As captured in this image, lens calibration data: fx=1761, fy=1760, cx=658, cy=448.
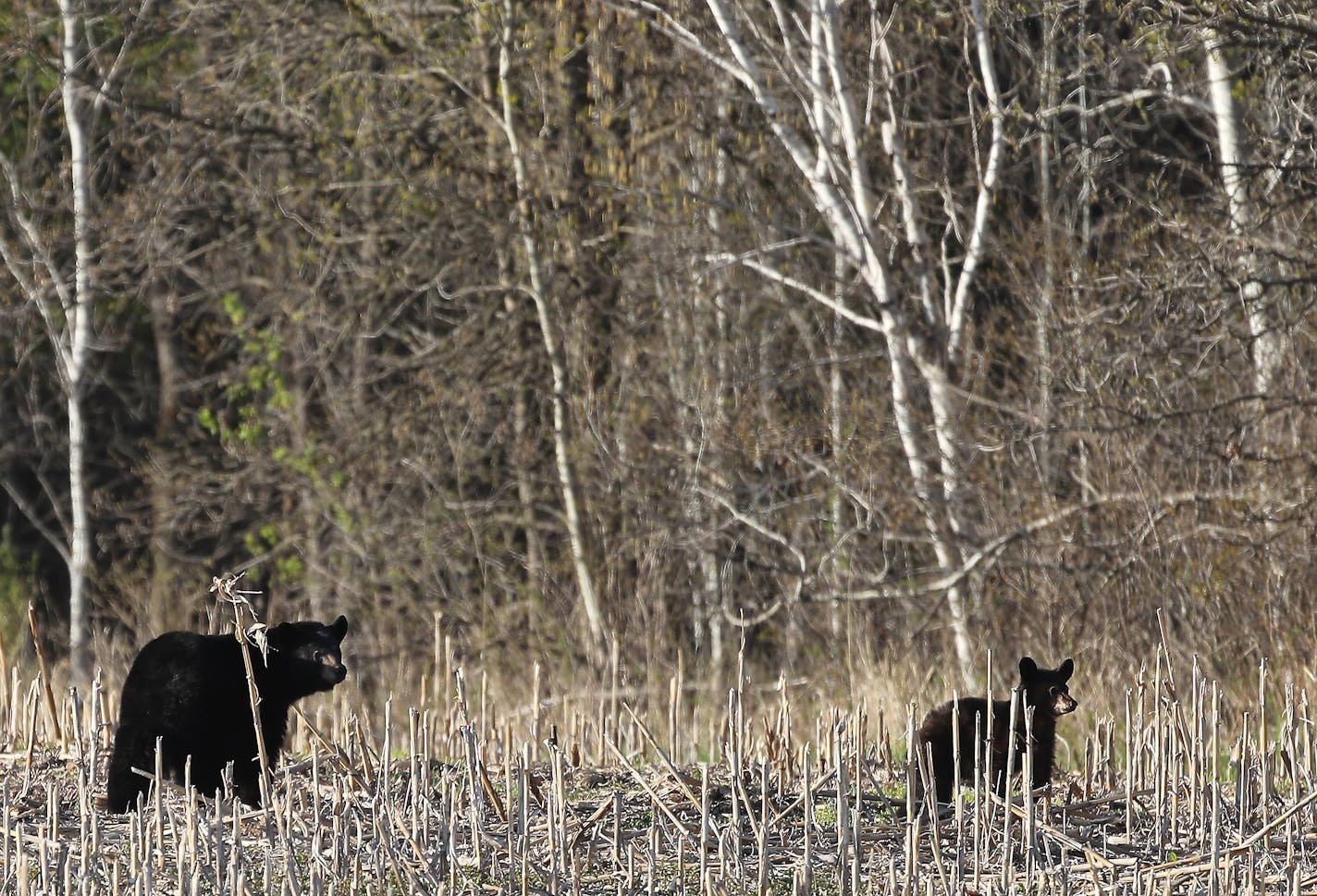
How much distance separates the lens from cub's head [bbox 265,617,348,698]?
21.5ft

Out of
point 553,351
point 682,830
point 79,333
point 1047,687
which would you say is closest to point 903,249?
point 553,351

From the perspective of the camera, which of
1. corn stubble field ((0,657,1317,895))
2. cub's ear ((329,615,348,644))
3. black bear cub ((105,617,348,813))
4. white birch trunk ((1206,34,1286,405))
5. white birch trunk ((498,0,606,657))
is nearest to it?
corn stubble field ((0,657,1317,895))

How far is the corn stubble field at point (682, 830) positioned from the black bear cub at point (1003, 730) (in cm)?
16

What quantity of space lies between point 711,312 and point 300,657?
10141 mm

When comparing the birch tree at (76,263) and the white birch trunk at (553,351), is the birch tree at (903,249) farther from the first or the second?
the birch tree at (76,263)

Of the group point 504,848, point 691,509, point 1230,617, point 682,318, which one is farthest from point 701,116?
point 504,848

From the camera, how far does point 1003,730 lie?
6.82m

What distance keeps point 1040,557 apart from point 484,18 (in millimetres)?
7129

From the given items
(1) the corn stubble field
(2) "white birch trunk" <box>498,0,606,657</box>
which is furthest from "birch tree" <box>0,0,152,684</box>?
(1) the corn stubble field

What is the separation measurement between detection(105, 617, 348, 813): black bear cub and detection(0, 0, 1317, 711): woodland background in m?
4.90

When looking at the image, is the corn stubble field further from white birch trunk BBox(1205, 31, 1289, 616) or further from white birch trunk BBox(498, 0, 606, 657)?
white birch trunk BBox(498, 0, 606, 657)

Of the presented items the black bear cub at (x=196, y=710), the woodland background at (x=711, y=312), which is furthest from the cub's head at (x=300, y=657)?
the woodland background at (x=711, y=312)

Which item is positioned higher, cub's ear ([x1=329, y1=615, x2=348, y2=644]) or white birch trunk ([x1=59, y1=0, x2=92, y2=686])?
white birch trunk ([x1=59, y1=0, x2=92, y2=686])

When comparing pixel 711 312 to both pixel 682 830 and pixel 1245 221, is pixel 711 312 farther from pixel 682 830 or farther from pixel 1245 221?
pixel 682 830
